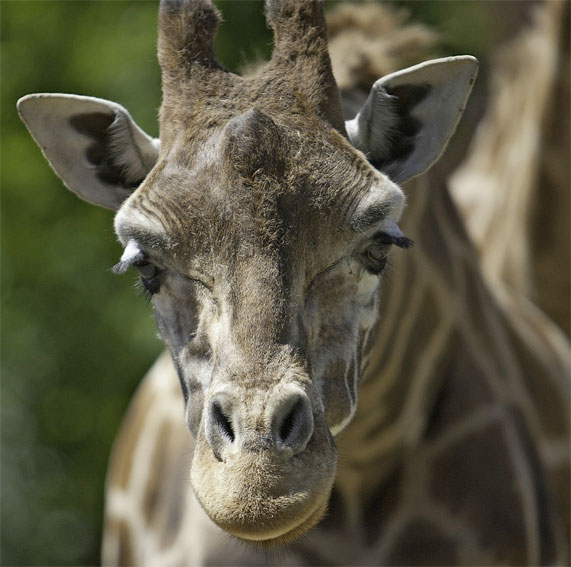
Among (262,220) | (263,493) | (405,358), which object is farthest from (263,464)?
(405,358)

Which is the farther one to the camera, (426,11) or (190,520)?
(426,11)

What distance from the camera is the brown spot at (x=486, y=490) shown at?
3.46 m

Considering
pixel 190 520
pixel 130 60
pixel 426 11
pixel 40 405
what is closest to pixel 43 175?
pixel 130 60

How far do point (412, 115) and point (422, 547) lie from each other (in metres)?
1.48

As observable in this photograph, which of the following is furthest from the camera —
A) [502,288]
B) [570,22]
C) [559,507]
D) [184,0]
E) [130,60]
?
[130,60]

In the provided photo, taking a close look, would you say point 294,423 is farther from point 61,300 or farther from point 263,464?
point 61,300

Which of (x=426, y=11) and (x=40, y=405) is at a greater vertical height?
(x=426, y=11)

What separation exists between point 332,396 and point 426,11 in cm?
701

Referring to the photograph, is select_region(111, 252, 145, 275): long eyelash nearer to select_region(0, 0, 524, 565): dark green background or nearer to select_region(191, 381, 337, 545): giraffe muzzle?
select_region(191, 381, 337, 545): giraffe muzzle

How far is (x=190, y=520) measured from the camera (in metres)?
3.54

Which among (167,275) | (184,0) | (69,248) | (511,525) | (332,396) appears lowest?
(69,248)

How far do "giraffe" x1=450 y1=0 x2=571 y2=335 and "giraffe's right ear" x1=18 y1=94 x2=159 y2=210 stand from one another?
7.90 ft

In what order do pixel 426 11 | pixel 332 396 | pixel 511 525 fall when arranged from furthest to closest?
pixel 426 11 → pixel 511 525 → pixel 332 396

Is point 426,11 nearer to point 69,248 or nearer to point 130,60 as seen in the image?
point 130,60
